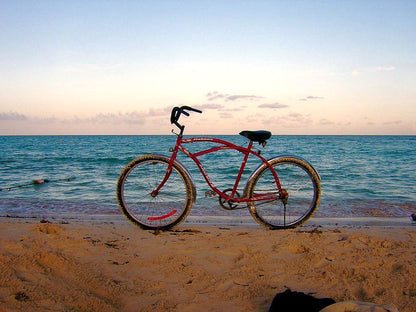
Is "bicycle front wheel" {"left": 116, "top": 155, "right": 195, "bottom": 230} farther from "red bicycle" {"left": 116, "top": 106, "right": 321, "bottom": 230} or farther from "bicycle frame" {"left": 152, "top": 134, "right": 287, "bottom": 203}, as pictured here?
"bicycle frame" {"left": 152, "top": 134, "right": 287, "bottom": 203}

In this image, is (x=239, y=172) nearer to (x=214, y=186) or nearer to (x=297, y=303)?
(x=214, y=186)

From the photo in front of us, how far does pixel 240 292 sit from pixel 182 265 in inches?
27.7

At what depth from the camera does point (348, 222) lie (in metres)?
5.35

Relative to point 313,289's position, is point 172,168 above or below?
above

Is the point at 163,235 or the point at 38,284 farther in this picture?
the point at 163,235

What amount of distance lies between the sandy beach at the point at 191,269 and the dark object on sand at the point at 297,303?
0.65 feet

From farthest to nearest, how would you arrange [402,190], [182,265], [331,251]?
[402,190] → [331,251] → [182,265]

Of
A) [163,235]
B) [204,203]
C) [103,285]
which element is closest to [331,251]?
[163,235]

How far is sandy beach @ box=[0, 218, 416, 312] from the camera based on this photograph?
7.20 feet

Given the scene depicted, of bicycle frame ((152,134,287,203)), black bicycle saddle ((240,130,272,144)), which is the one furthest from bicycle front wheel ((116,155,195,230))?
black bicycle saddle ((240,130,272,144))

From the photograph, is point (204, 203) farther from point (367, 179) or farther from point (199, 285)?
point (367, 179)

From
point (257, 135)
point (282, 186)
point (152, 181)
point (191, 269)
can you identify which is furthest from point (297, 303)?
point (152, 181)

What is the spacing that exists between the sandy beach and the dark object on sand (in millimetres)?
197

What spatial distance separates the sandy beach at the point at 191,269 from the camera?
2195 mm
